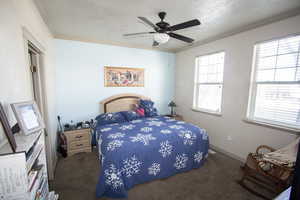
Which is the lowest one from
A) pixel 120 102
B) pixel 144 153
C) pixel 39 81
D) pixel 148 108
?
pixel 144 153

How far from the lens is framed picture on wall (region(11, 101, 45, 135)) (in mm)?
1025

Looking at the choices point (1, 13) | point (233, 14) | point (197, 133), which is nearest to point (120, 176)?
point (197, 133)

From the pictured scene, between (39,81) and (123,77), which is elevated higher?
(123,77)

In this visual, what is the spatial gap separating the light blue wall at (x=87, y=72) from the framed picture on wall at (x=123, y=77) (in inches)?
4.2

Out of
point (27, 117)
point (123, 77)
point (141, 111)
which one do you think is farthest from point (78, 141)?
point (27, 117)

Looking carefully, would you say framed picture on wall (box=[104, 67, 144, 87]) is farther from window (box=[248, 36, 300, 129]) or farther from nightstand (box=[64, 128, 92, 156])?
window (box=[248, 36, 300, 129])

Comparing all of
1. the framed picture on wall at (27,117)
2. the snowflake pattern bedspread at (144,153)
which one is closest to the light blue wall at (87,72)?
the snowflake pattern bedspread at (144,153)

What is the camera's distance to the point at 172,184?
2.12m

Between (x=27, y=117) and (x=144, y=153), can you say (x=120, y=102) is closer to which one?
(x=144, y=153)

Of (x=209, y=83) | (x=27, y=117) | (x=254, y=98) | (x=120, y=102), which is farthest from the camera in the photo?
(x=120, y=102)

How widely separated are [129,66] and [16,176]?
339 centimetres

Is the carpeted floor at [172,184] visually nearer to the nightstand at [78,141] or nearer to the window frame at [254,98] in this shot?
the nightstand at [78,141]

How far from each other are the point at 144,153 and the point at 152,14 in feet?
7.05

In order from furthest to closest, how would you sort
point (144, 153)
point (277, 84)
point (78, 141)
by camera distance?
point (78, 141), point (277, 84), point (144, 153)
